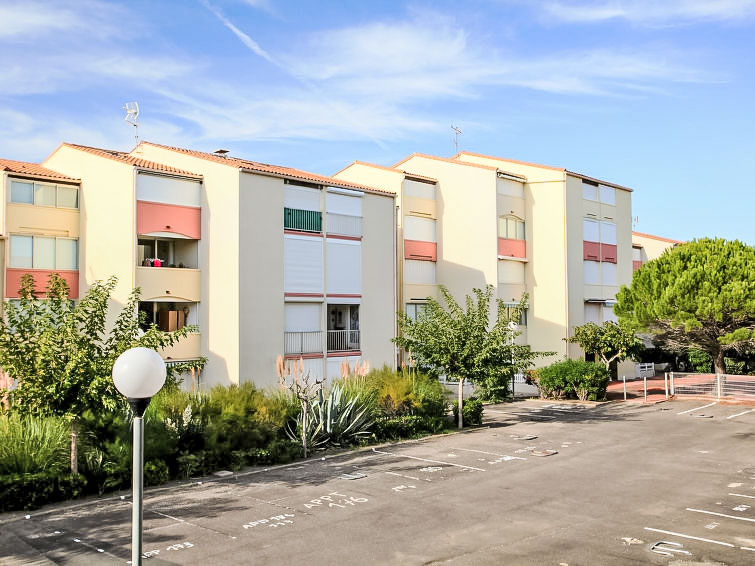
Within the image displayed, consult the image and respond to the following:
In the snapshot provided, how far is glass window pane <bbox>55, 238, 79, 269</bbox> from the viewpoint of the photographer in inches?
1062

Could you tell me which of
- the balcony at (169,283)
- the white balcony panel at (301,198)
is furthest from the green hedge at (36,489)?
the white balcony panel at (301,198)

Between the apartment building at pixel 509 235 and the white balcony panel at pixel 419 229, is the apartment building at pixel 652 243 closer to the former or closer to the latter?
the apartment building at pixel 509 235

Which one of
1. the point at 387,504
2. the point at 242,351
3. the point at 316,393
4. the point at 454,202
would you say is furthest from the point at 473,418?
the point at 454,202

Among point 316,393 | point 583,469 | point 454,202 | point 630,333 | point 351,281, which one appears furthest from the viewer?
point 454,202

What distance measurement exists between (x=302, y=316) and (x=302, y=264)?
2065 mm

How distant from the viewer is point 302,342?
2827cm

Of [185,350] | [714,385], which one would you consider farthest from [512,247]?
[185,350]

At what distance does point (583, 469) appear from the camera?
16.4m

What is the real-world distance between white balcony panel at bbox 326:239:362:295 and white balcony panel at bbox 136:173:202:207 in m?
5.65

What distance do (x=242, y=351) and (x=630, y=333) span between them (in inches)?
728

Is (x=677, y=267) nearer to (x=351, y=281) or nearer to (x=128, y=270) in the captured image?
(x=351, y=281)

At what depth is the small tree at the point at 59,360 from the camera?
1347 centimetres

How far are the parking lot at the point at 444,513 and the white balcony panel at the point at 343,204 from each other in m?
12.8

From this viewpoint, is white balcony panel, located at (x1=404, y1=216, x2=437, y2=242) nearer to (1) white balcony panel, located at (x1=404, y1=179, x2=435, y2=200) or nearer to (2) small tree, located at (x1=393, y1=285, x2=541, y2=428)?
(1) white balcony panel, located at (x1=404, y1=179, x2=435, y2=200)
